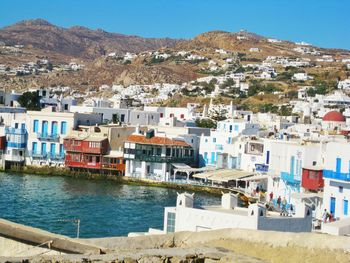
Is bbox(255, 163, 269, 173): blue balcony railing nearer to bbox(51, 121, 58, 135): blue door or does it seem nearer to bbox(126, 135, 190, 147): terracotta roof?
bbox(126, 135, 190, 147): terracotta roof

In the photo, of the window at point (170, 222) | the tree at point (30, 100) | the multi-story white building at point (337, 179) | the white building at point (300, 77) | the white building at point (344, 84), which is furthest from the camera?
the white building at point (300, 77)

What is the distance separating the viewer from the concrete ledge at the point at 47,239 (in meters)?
13.1

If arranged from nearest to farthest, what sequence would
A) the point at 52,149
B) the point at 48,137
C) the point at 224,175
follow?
the point at 224,175 → the point at 52,149 → the point at 48,137

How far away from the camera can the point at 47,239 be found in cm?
1352

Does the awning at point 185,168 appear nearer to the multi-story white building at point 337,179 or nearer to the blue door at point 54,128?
the blue door at point 54,128

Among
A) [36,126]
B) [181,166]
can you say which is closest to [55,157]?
[36,126]

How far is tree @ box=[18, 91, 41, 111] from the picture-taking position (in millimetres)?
82719

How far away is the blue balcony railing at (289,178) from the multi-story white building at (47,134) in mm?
22771

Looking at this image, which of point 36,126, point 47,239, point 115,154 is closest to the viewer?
point 47,239

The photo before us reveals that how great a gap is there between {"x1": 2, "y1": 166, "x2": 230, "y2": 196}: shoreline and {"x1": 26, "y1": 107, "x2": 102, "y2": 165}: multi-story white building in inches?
60.7

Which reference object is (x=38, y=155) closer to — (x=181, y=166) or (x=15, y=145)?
(x=15, y=145)

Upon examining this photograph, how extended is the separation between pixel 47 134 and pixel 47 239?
50842 millimetres

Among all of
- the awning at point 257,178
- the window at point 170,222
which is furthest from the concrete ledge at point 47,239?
the awning at point 257,178

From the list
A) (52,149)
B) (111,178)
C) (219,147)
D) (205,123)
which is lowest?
(111,178)
